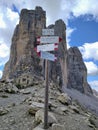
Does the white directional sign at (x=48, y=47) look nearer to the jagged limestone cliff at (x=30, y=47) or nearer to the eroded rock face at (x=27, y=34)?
the jagged limestone cliff at (x=30, y=47)

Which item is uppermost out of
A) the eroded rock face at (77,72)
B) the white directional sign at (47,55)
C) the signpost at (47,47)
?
the eroded rock face at (77,72)

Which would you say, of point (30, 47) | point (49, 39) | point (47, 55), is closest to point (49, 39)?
point (49, 39)

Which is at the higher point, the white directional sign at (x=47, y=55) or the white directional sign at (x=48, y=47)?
the white directional sign at (x=48, y=47)

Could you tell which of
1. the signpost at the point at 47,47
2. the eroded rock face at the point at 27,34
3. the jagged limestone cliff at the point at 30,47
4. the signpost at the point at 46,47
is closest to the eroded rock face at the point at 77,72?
the jagged limestone cliff at the point at 30,47

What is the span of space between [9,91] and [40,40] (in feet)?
67.7

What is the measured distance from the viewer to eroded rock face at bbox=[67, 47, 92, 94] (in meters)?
176

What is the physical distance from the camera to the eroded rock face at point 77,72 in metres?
176

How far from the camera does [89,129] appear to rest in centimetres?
1300

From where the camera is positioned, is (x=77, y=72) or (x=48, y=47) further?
(x=77, y=72)

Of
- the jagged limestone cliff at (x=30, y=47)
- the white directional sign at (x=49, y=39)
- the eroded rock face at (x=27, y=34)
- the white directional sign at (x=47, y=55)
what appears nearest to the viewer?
the white directional sign at (x=47, y=55)

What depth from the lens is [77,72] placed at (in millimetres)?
182375

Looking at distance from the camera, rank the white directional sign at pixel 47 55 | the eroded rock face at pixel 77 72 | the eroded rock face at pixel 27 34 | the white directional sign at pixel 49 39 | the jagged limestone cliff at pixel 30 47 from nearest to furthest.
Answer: the white directional sign at pixel 47 55 → the white directional sign at pixel 49 39 → the jagged limestone cliff at pixel 30 47 → the eroded rock face at pixel 27 34 → the eroded rock face at pixel 77 72

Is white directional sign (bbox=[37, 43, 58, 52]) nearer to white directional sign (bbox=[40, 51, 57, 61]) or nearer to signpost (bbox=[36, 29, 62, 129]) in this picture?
signpost (bbox=[36, 29, 62, 129])

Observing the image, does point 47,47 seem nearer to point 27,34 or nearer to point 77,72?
point 27,34
